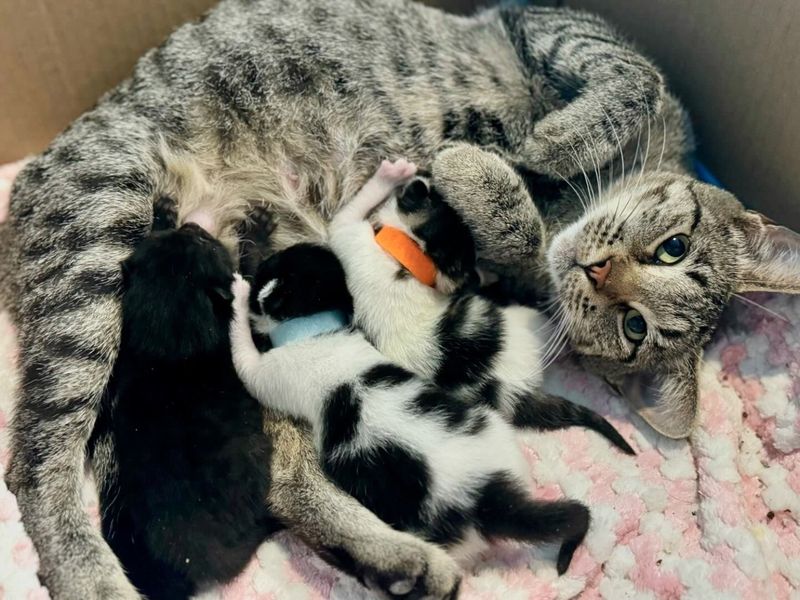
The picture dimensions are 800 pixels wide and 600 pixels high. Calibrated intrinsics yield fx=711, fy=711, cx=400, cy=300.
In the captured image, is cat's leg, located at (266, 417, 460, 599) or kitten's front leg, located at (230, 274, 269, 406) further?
kitten's front leg, located at (230, 274, 269, 406)

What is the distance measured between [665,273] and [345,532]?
0.92m

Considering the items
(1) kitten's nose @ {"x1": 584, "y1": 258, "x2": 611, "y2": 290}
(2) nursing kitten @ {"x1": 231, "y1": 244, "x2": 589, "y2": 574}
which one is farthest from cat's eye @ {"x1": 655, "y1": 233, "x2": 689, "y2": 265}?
(2) nursing kitten @ {"x1": 231, "y1": 244, "x2": 589, "y2": 574}

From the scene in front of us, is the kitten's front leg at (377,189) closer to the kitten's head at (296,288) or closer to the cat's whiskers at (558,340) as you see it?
the kitten's head at (296,288)

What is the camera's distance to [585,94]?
188 cm

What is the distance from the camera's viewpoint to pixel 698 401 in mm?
1743

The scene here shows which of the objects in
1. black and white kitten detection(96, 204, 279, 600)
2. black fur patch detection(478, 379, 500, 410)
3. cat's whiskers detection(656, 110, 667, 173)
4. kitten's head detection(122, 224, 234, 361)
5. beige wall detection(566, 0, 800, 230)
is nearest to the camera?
black and white kitten detection(96, 204, 279, 600)

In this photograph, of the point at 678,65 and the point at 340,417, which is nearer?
the point at 340,417

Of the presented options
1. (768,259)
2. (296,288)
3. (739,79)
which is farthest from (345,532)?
(739,79)

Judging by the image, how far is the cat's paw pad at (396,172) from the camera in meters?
1.88

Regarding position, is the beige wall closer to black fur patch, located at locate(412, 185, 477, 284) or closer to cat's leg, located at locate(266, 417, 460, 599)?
black fur patch, located at locate(412, 185, 477, 284)

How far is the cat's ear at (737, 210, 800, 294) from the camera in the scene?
5.41 ft

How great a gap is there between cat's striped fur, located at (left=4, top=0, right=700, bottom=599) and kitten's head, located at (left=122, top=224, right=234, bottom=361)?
0.20 feet

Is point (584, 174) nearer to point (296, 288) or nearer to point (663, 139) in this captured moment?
point (663, 139)

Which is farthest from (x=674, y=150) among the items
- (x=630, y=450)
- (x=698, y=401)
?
(x=630, y=450)
